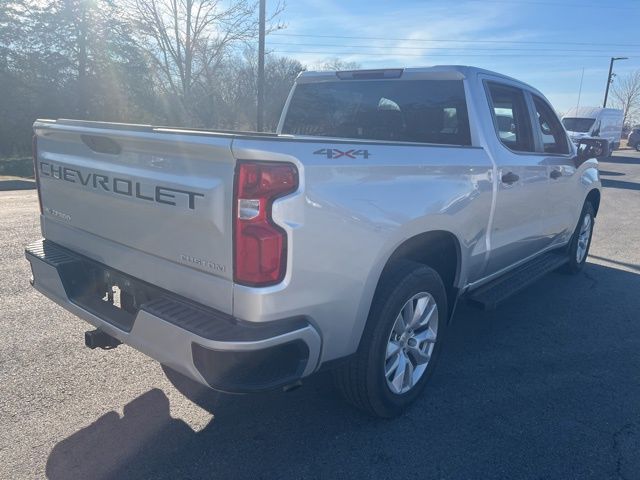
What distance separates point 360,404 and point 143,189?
1.66m

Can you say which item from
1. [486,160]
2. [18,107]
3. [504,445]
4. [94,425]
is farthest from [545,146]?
[18,107]

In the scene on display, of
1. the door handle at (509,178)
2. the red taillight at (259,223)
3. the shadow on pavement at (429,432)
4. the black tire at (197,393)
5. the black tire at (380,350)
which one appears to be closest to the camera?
the red taillight at (259,223)

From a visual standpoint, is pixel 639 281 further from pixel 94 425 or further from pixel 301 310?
pixel 94 425

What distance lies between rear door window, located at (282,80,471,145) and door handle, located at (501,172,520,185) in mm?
374

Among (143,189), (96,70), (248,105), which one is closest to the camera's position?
(143,189)

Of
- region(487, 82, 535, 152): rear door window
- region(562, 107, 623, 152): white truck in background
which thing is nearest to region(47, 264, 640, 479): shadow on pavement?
region(487, 82, 535, 152): rear door window

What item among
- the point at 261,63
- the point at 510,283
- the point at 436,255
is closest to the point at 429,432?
the point at 436,255

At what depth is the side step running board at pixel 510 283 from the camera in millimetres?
3824

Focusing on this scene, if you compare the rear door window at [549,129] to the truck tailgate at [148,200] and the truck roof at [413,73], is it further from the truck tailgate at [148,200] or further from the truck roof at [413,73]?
the truck tailgate at [148,200]

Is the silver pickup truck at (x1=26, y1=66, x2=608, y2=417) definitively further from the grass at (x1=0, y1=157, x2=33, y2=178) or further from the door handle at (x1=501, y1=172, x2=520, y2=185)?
the grass at (x1=0, y1=157, x2=33, y2=178)

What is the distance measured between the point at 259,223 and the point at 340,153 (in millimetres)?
556

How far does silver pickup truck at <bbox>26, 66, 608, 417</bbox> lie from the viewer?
222 cm

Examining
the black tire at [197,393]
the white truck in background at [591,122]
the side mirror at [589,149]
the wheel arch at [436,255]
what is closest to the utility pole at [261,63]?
the side mirror at [589,149]

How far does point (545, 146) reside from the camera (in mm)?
4840
